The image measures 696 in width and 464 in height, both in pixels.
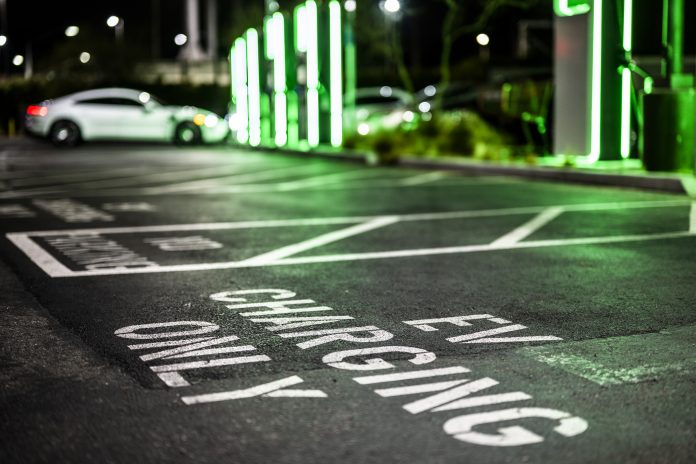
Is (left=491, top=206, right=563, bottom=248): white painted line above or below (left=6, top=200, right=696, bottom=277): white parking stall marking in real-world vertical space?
below

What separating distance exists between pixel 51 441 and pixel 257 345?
1733 millimetres

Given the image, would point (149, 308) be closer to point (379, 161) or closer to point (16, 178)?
point (16, 178)

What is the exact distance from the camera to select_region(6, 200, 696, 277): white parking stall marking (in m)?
8.43

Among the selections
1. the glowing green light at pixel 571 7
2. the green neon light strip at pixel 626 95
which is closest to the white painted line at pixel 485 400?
the green neon light strip at pixel 626 95

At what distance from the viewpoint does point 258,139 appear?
3222cm

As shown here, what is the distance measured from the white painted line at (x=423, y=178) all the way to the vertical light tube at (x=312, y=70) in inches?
318

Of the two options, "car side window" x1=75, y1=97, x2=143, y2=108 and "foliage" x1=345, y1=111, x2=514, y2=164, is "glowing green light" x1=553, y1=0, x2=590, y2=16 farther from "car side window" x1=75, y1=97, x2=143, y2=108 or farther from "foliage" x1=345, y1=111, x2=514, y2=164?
"car side window" x1=75, y1=97, x2=143, y2=108

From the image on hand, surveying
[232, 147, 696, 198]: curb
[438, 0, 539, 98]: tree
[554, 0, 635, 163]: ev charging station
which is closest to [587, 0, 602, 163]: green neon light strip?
[554, 0, 635, 163]: ev charging station

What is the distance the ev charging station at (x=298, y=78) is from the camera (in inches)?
1033

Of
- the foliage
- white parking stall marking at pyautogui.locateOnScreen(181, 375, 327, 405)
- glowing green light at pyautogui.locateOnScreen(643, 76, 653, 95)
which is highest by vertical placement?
glowing green light at pyautogui.locateOnScreen(643, 76, 653, 95)

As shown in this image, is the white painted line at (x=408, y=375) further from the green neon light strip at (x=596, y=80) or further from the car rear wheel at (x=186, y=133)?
the car rear wheel at (x=186, y=133)

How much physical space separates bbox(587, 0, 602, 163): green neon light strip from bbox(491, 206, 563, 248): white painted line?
5.43 meters

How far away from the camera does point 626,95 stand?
58.3ft

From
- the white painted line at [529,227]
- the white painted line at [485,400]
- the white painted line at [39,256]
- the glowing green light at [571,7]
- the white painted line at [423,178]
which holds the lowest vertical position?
the white painted line at [529,227]
